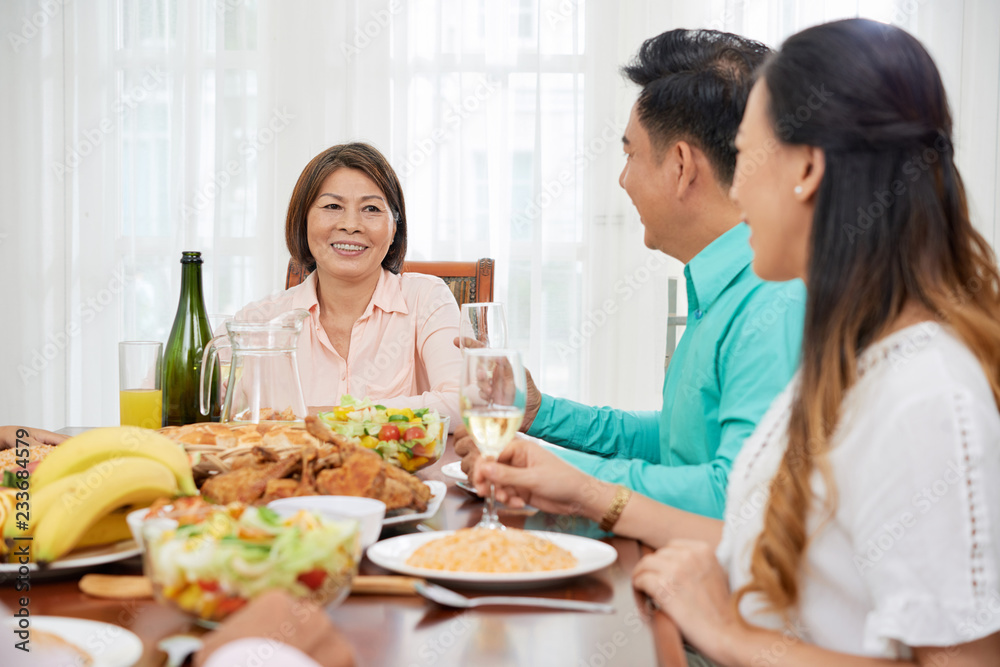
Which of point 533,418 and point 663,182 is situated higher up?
point 663,182

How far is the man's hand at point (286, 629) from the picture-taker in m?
0.55

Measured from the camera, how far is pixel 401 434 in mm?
1244

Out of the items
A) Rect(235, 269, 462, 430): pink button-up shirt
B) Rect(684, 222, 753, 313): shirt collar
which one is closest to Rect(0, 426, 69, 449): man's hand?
Rect(235, 269, 462, 430): pink button-up shirt

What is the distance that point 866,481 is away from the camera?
739 millimetres

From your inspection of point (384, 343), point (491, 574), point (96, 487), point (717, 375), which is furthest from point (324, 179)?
point (491, 574)

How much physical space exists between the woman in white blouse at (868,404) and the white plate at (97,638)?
46 cm

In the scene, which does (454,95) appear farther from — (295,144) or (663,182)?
(663,182)

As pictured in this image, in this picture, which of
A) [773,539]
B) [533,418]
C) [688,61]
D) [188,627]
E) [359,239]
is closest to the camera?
[188,627]

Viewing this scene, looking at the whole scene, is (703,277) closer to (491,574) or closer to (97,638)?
(491,574)

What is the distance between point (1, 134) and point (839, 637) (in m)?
3.94

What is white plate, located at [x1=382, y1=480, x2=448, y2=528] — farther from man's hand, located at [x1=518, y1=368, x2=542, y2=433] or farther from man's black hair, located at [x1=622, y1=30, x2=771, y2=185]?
man's black hair, located at [x1=622, y1=30, x2=771, y2=185]

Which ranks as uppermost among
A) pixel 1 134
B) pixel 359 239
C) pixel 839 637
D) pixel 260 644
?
pixel 1 134

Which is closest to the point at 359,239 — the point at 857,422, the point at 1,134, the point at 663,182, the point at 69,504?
the point at 663,182

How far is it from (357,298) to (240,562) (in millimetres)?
1996
